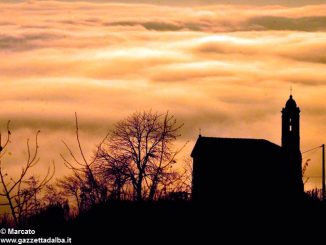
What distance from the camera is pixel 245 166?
187 feet

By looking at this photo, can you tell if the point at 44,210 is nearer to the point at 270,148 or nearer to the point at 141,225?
the point at 141,225

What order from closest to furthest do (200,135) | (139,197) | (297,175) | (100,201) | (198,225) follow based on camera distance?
(100,201), (139,197), (198,225), (297,175), (200,135)

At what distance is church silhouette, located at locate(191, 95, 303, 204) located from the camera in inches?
2167

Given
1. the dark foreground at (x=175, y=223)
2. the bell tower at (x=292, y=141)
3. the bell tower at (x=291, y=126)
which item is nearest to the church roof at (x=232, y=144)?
the bell tower at (x=292, y=141)

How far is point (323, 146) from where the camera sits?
46.2 metres

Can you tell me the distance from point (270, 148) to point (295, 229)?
42.7m

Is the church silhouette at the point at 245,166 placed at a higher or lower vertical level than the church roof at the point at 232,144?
lower

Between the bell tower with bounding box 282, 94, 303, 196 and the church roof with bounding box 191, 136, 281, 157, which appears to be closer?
the bell tower with bounding box 282, 94, 303, 196

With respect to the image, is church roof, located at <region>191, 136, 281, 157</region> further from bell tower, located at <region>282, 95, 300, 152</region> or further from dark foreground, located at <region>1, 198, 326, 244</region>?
dark foreground, located at <region>1, 198, 326, 244</region>

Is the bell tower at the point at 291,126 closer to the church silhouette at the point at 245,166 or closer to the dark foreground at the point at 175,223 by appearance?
the church silhouette at the point at 245,166

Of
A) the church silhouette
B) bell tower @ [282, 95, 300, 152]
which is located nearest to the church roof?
the church silhouette

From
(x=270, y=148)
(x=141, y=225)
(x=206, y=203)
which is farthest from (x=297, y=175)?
(x=141, y=225)

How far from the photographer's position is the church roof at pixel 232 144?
5819 cm

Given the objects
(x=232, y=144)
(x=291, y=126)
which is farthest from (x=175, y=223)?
(x=232, y=144)
